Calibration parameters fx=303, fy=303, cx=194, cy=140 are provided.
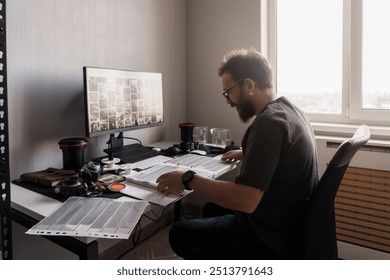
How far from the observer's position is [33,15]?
143 cm

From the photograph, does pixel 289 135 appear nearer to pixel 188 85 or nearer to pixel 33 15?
pixel 33 15

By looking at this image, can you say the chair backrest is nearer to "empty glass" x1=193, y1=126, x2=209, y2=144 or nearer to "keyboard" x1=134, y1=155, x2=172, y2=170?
"keyboard" x1=134, y1=155, x2=172, y2=170

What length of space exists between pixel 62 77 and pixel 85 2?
0.45m

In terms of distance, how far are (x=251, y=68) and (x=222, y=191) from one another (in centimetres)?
51

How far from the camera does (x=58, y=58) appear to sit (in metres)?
1.56

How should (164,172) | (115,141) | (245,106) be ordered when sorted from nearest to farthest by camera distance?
(245,106) → (164,172) → (115,141)

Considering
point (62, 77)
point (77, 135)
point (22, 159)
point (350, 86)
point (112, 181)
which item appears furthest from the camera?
point (350, 86)

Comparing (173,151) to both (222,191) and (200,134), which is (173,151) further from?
(222,191)

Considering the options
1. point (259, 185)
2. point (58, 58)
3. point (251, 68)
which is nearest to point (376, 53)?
point (251, 68)

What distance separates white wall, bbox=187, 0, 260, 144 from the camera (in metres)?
2.29

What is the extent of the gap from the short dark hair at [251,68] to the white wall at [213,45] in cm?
112

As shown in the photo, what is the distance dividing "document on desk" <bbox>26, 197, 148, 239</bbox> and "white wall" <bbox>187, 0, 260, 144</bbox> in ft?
4.91

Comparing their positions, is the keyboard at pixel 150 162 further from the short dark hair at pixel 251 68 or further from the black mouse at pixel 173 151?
the short dark hair at pixel 251 68
